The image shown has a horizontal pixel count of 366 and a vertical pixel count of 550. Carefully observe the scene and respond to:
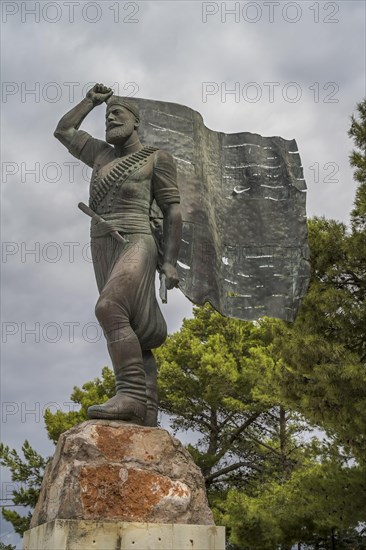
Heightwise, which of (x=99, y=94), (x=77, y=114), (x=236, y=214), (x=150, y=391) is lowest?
(x=150, y=391)

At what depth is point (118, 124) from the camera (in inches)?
215

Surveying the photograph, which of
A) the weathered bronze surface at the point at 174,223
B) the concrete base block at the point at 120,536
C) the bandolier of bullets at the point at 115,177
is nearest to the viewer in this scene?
the concrete base block at the point at 120,536

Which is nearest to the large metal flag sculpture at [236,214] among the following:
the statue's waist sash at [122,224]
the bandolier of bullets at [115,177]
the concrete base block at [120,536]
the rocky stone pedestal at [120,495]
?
the bandolier of bullets at [115,177]

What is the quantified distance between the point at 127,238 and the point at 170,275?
1.37ft

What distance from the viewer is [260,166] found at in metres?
6.24

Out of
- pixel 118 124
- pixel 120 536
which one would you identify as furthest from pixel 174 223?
pixel 120 536

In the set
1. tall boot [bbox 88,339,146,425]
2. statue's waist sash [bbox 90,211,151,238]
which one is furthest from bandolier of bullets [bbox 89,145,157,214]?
tall boot [bbox 88,339,146,425]

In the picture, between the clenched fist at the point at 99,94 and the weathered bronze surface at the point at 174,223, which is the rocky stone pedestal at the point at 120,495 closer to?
the weathered bronze surface at the point at 174,223

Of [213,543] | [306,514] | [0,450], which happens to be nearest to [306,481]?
[306,514]

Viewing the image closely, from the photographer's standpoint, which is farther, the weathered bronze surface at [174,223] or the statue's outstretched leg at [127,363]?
the weathered bronze surface at [174,223]

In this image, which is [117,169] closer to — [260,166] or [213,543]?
A: [260,166]

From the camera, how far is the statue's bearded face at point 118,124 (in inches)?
214

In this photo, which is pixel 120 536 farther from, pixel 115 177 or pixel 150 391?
pixel 115 177

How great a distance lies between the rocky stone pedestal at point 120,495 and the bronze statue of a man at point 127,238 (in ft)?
0.77
